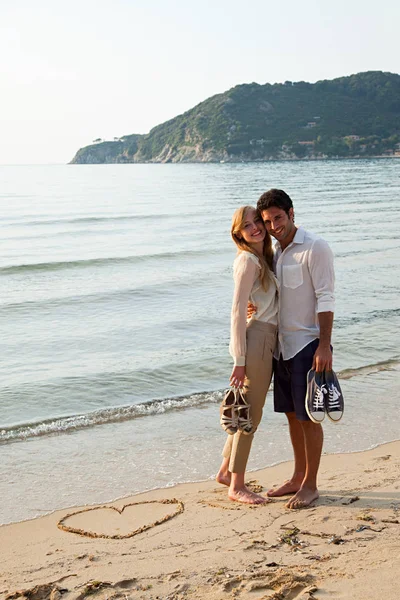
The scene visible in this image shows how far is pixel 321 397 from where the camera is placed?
435cm

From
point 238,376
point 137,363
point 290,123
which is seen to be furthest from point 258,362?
point 290,123

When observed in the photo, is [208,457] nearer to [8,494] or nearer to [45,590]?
[8,494]

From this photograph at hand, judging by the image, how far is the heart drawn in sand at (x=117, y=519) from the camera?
178 inches

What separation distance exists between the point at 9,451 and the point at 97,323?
5.61 meters

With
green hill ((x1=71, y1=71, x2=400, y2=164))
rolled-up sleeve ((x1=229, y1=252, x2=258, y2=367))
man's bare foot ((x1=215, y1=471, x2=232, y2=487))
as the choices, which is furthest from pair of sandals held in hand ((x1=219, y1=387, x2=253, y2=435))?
green hill ((x1=71, y1=71, x2=400, y2=164))

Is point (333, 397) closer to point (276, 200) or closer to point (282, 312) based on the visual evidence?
point (282, 312)

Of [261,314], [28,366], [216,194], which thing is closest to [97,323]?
[28,366]

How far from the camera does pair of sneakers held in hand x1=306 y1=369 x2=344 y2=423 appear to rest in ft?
14.3

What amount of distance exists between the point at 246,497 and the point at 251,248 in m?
1.73

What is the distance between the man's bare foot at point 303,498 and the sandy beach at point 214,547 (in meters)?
0.06

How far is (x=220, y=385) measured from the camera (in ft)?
27.6

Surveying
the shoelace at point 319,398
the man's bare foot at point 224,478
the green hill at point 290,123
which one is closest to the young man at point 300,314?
the shoelace at point 319,398

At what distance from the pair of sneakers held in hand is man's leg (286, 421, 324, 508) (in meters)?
0.23

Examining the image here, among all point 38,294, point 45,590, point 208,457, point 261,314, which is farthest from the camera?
point 38,294
